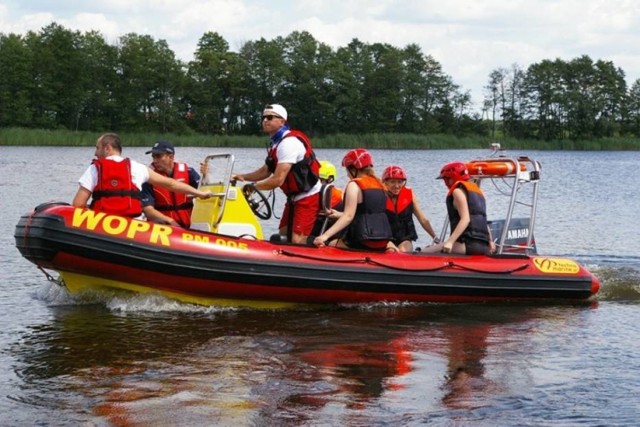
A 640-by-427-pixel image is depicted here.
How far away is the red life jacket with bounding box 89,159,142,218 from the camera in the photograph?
899 centimetres

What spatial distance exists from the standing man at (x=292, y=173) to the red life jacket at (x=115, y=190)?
3.49ft

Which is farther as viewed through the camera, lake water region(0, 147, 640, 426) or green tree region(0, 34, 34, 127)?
green tree region(0, 34, 34, 127)

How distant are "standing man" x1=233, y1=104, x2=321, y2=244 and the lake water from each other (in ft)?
2.96

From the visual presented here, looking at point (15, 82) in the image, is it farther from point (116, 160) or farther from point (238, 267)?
point (238, 267)

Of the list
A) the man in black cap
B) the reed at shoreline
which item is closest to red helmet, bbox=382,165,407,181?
the man in black cap

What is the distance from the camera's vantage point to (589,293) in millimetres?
10875

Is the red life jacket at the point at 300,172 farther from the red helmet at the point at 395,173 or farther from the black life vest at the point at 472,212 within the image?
the black life vest at the point at 472,212

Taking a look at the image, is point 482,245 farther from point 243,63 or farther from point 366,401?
point 243,63

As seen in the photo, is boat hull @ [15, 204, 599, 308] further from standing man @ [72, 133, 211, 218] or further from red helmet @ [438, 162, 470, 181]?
red helmet @ [438, 162, 470, 181]

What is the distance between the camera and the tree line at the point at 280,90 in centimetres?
7275

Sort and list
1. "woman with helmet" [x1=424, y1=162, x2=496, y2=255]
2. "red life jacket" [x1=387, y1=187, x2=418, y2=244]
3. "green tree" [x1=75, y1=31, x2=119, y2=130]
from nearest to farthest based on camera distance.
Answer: "woman with helmet" [x1=424, y1=162, x2=496, y2=255] < "red life jacket" [x1=387, y1=187, x2=418, y2=244] < "green tree" [x1=75, y1=31, x2=119, y2=130]

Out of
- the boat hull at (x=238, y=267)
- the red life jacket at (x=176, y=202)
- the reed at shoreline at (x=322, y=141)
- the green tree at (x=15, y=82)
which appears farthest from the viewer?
the green tree at (x=15, y=82)

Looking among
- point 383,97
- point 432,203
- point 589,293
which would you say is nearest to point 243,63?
point 383,97

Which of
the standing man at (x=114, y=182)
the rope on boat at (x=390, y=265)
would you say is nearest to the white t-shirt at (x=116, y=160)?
the standing man at (x=114, y=182)
